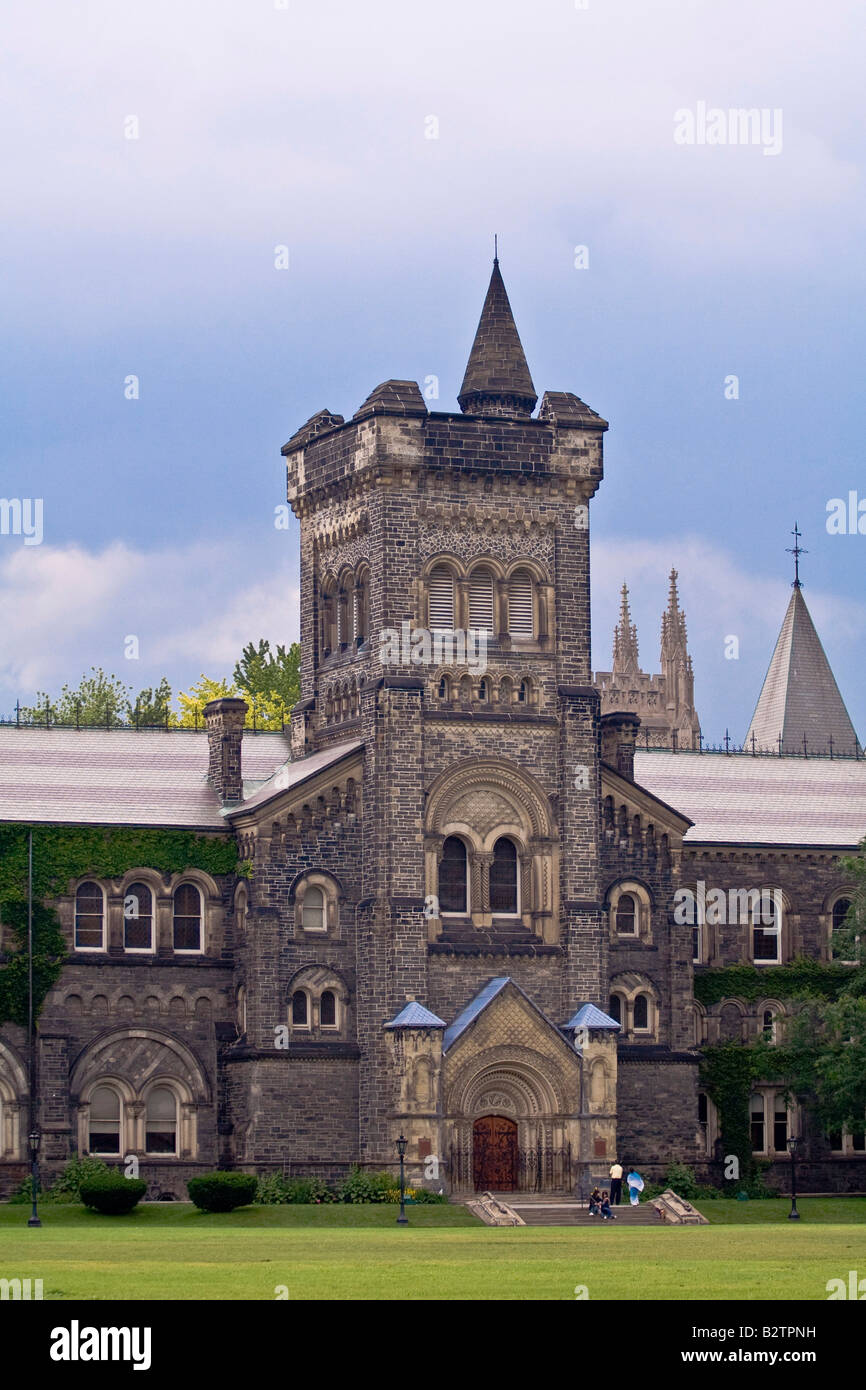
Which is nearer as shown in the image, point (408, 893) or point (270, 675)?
point (408, 893)

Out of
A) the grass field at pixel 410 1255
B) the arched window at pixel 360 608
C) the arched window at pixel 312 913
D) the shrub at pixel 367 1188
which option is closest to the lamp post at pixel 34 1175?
the grass field at pixel 410 1255

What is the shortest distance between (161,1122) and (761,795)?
74.3ft

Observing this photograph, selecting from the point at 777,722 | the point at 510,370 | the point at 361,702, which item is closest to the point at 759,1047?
the point at 361,702

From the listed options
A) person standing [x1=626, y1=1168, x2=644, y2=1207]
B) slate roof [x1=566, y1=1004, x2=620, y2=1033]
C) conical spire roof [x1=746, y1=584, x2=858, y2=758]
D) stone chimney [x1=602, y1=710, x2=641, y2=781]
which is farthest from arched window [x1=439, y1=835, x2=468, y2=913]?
conical spire roof [x1=746, y1=584, x2=858, y2=758]

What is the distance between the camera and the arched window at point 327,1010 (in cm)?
7450

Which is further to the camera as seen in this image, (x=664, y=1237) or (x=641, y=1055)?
(x=641, y=1055)

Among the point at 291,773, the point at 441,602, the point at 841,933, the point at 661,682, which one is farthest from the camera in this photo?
the point at 661,682

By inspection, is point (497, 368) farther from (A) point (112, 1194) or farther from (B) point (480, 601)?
(A) point (112, 1194)

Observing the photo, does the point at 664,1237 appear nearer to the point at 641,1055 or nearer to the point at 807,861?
the point at 641,1055

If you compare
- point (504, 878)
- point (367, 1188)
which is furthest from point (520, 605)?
point (367, 1188)

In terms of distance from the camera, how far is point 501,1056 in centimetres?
7375

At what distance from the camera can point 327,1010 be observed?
74.7 m

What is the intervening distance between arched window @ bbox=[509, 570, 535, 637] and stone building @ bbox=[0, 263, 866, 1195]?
3.9 inches
